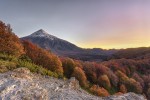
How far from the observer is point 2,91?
21234 millimetres

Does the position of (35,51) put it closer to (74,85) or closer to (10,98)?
(74,85)

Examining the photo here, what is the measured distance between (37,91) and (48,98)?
0.95m

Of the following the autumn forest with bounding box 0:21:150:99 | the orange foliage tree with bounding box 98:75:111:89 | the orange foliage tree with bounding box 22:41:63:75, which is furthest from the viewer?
the orange foliage tree with bounding box 98:75:111:89

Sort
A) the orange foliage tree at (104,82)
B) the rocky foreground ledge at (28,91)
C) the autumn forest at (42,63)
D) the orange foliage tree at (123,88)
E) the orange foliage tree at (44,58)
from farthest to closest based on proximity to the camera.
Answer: the orange foliage tree at (123,88), the orange foliage tree at (104,82), the orange foliage tree at (44,58), the autumn forest at (42,63), the rocky foreground ledge at (28,91)

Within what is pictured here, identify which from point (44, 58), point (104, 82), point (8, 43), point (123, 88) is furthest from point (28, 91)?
point (123, 88)

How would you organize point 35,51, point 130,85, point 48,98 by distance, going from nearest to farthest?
point 48,98, point 35,51, point 130,85

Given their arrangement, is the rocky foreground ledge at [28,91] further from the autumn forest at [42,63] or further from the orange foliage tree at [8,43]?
the orange foliage tree at [8,43]

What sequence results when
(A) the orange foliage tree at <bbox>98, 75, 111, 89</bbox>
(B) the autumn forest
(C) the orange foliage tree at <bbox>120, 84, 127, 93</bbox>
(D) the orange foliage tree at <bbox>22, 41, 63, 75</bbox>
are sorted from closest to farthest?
(B) the autumn forest → (D) the orange foliage tree at <bbox>22, 41, 63, 75</bbox> → (A) the orange foliage tree at <bbox>98, 75, 111, 89</bbox> → (C) the orange foliage tree at <bbox>120, 84, 127, 93</bbox>

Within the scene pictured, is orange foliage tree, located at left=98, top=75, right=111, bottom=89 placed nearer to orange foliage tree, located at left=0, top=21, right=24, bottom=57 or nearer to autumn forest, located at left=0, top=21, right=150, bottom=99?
autumn forest, located at left=0, top=21, right=150, bottom=99

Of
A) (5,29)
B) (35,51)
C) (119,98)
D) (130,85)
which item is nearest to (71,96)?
(119,98)

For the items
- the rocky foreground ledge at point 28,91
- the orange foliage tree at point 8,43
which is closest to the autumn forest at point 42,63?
the orange foliage tree at point 8,43

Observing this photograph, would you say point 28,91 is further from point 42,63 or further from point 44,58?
point 44,58

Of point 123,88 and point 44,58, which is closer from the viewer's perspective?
point 44,58

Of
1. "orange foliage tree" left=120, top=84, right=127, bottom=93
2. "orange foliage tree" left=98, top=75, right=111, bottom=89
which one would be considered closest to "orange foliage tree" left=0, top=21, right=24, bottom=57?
"orange foliage tree" left=98, top=75, right=111, bottom=89
